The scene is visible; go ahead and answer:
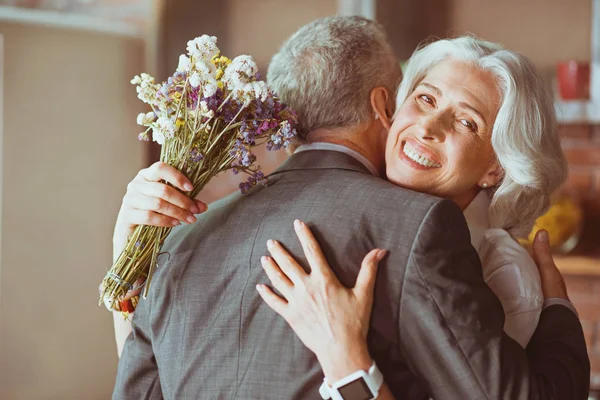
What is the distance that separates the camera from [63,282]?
147 inches

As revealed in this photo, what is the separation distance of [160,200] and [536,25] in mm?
2764

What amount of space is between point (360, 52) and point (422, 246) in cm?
54

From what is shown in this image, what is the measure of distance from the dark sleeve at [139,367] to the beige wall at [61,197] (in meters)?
2.13

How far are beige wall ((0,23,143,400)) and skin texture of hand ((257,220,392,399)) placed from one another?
251 centimetres

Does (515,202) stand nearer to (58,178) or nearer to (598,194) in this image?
(598,194)

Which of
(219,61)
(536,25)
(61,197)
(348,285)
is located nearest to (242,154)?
(219,61)

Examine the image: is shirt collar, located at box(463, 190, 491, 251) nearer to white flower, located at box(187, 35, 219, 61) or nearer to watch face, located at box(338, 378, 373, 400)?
watch face, located at box(338, 378, 373, 400)

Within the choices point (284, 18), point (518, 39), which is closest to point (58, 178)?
point (284, 18)

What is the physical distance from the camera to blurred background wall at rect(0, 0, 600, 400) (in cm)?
354

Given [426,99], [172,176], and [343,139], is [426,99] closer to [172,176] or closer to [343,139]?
[343,139]

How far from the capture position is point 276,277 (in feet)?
4.52

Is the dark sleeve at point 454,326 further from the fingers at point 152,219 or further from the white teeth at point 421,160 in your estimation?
the fingers at point 152,219

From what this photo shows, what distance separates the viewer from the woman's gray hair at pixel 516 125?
1.59 m

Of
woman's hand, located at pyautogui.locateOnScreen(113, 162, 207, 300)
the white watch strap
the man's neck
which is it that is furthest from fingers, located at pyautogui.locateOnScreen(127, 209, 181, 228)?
the white watch strap
